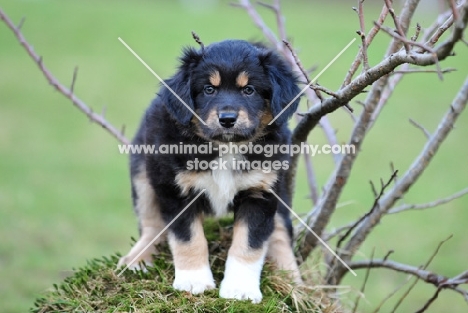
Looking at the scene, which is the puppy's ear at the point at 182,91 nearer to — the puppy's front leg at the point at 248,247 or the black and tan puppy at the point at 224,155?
the black and tan puppy at the point at 224,155

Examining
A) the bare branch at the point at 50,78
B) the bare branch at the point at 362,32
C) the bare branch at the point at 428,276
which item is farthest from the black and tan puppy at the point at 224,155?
the bare branch at the point at 362,32

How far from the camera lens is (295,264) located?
531cm

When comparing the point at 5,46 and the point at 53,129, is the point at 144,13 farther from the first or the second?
the point at 53,129

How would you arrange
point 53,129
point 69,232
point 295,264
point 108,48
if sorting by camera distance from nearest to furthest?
point 295,264 → point 69,232 → point 53,129 → point 108,48

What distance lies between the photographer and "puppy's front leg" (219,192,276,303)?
463 centimetres

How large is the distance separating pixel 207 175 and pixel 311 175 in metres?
1.44

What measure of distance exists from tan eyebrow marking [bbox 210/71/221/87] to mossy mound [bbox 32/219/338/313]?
1290 mm

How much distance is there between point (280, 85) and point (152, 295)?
5.47ft

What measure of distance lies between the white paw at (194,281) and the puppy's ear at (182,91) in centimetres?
100

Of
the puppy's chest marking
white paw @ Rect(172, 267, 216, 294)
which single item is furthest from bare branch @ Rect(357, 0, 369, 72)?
white paw @ Rect(172, 267, 216, 294)

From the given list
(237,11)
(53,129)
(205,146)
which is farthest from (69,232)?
(237,11)

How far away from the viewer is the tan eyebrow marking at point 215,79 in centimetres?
483

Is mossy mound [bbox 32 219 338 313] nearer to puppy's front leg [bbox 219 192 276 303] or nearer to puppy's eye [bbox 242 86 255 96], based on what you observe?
puppy's front leg [bbox 219 192 276 303]

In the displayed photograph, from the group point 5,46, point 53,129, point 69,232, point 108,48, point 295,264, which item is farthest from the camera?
point 108,48
